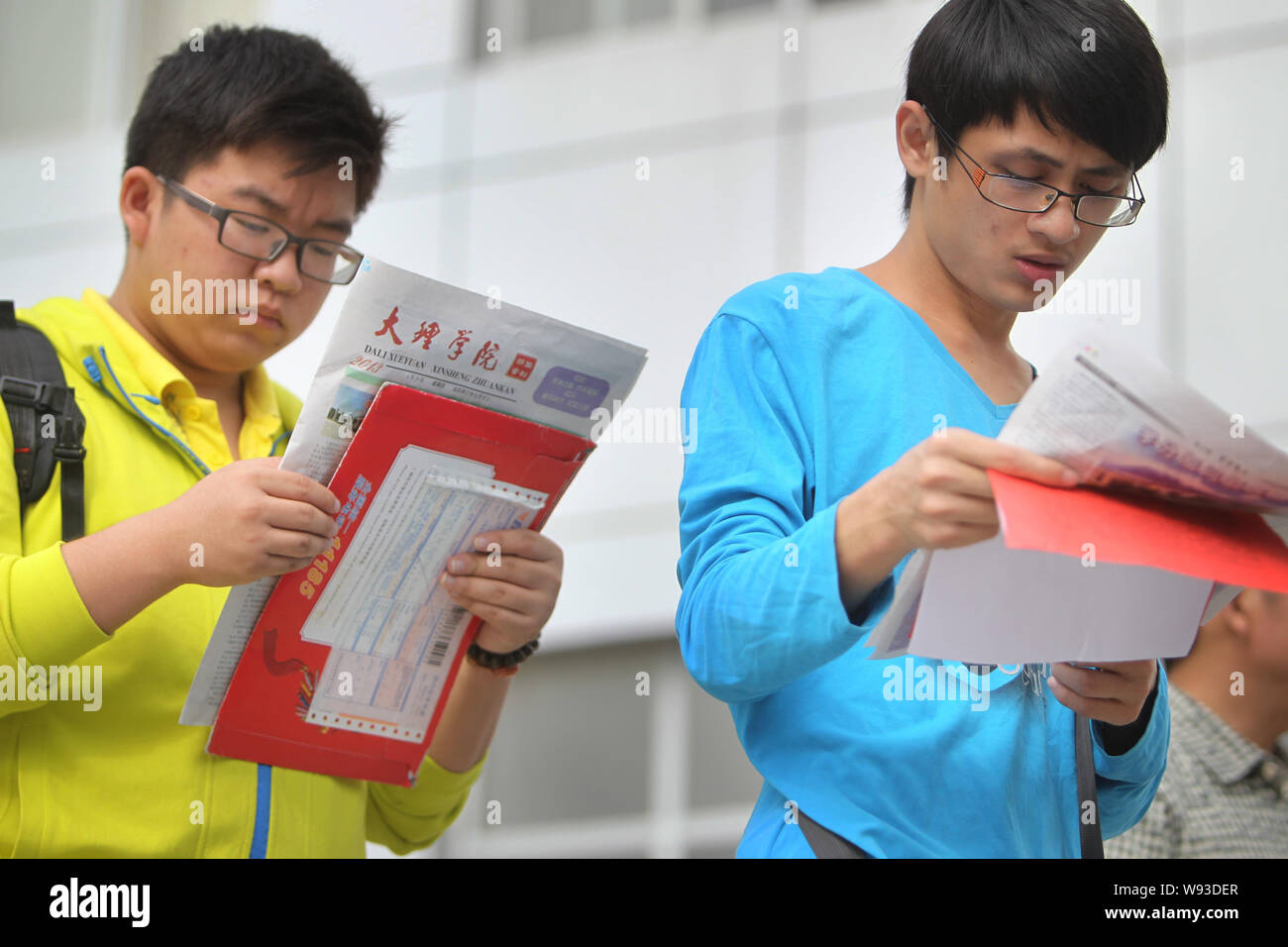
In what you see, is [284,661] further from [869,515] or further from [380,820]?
[869,515]

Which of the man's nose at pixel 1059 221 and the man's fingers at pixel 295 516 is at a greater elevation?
the man's nose at pixel 1059 221

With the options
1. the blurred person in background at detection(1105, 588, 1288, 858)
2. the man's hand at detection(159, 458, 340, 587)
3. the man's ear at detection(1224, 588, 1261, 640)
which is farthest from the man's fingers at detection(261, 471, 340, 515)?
the man's ear at detection(1224, 588, 1261, 640)

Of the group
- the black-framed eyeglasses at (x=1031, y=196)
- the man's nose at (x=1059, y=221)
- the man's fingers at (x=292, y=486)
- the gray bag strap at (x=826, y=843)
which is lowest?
the gray bag strap at (x=826, y=843)

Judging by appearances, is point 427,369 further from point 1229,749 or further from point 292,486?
point 1229,749

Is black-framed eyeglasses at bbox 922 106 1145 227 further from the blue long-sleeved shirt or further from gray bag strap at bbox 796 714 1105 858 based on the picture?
gray bag strap at bbox 796 714 1105 858

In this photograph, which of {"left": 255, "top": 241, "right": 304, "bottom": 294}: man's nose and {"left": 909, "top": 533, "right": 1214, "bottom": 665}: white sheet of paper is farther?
{"left": 255, "top": 241, "right": 304, "bottom": 294}: man's nose

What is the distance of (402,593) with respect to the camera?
1.75 metres

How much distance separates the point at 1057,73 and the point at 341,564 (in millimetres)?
990

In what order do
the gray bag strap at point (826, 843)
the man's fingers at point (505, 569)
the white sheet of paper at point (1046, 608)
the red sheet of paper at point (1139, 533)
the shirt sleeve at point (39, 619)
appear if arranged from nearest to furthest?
the red sheet of paper at point (1139, 533), the white sheet of paper at point (1046, 608), the gray bag strap at point (826, 843), the shirt sleeve at point (39, 619), the man's fingers at point (505, 569)

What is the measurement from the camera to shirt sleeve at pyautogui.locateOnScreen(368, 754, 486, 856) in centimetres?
210

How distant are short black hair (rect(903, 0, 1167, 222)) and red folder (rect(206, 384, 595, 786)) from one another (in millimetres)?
609

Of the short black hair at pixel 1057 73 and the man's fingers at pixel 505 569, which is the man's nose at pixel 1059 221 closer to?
the short black hair at pixel 1057 73

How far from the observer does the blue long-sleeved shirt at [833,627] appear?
1.27m

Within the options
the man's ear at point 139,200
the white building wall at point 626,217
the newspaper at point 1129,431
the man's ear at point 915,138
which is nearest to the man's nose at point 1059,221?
the man's ear at point 915,138
